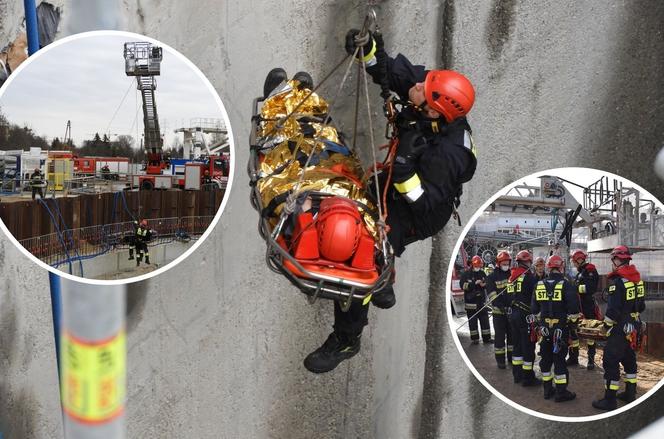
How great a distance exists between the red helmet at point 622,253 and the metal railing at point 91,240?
1599mm

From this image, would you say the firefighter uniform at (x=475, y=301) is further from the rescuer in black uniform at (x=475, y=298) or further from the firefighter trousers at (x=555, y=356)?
the firefighter trousers at (x=555, y=356)

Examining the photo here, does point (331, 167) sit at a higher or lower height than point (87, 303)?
higher

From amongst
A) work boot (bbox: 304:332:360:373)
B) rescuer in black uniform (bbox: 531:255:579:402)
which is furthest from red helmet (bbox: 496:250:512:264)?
work boot (bbox: 304:332:360:373)

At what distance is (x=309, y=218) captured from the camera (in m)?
1.52

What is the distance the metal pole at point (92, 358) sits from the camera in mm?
854

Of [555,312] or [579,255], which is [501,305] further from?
[579,255]

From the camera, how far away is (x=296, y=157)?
5.73ft

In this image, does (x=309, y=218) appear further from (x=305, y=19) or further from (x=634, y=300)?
(x=634, y=300)

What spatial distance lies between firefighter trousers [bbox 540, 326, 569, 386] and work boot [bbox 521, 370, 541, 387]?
3cm

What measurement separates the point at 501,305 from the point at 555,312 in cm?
21

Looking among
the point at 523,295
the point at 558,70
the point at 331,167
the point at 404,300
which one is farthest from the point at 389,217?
the point at 558,70

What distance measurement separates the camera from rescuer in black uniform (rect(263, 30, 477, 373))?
4.98ft

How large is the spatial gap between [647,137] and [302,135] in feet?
5.71

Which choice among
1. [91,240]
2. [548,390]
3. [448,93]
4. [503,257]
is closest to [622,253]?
[503,257]
